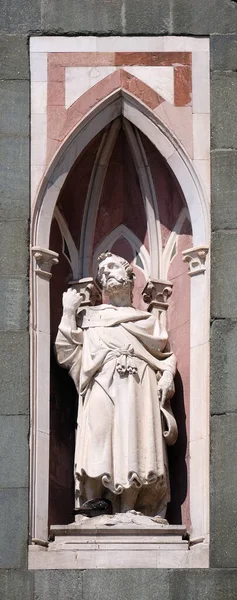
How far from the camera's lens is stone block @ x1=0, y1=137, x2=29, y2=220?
24.1 m

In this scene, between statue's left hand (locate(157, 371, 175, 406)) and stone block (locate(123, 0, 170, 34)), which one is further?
stone block (locate(123, 0, 170, 34))

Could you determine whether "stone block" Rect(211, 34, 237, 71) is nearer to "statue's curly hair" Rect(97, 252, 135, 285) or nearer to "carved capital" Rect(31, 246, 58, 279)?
"statue's curly hair" Rect(97, 252, 135, 285)

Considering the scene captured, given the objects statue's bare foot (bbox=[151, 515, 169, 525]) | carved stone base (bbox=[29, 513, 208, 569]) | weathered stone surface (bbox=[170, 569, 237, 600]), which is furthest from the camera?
statue's bare foot (bbox=[151, 515, 169, 525])

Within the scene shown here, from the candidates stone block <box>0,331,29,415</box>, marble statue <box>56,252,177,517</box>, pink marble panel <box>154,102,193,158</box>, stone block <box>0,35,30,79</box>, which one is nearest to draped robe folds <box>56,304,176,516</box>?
marble statue <box>56,252,177,517</box>

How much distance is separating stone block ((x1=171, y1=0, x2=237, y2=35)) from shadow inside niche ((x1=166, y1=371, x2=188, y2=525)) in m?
2.70

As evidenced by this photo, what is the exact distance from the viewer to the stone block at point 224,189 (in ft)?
78.9

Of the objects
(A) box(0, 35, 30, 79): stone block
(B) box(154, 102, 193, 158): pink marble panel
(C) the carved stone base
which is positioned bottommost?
(C) the carved stone base

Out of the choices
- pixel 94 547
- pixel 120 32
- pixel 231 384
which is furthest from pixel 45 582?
pixel 120 32

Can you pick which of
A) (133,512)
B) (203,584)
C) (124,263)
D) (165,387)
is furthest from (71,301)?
(203,584)

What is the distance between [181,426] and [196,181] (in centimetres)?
185

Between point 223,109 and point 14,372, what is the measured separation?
260 cm

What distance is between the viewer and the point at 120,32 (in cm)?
2455

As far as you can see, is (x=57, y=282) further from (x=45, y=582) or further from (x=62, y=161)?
(x=45, y=582)

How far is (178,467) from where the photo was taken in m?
24.1
